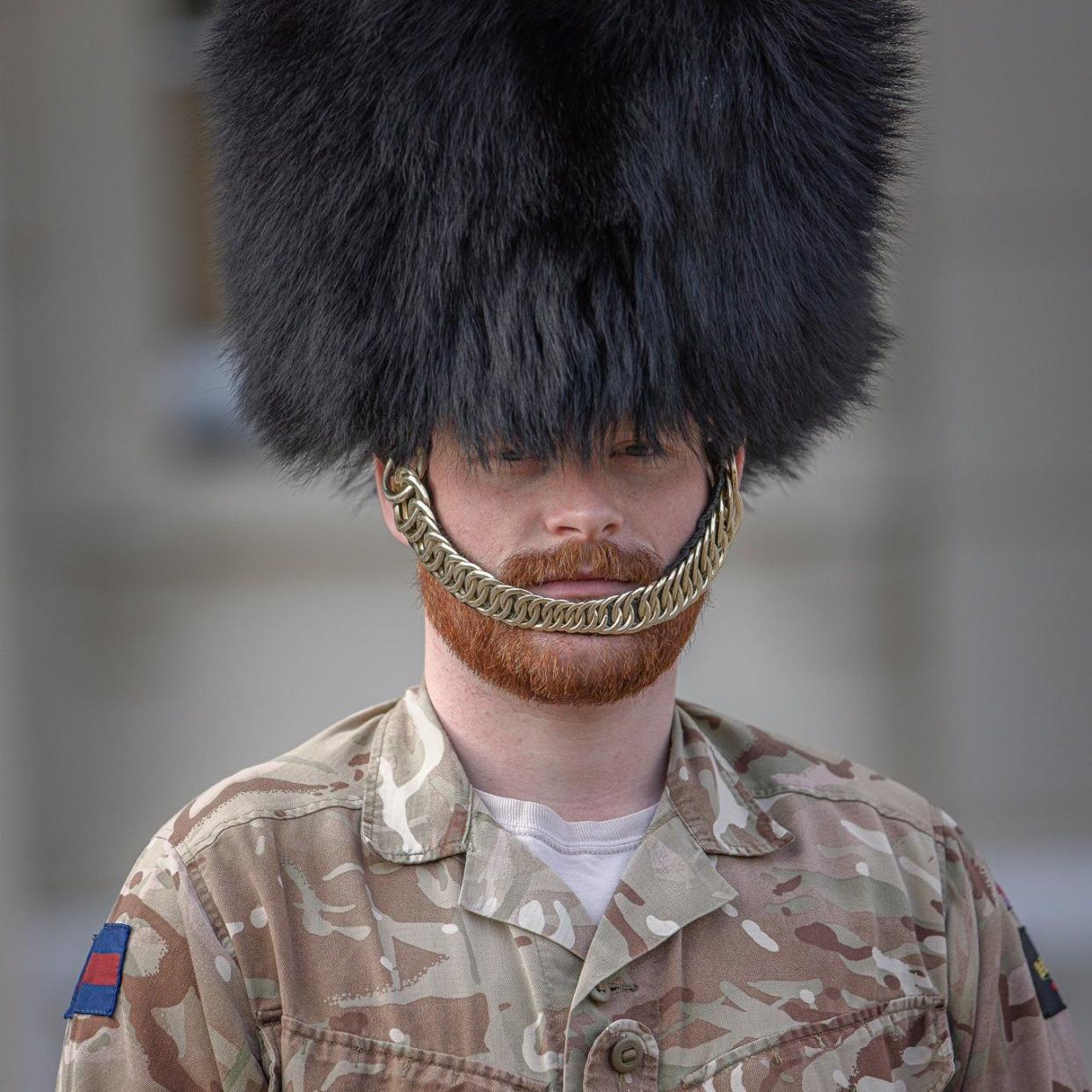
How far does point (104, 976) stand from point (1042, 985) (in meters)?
1.24

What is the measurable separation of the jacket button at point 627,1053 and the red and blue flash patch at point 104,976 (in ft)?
1.87

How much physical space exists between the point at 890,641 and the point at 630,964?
2.96 metres

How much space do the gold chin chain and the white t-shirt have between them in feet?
0.80

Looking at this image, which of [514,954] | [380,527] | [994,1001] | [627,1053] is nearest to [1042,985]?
[994,1001]

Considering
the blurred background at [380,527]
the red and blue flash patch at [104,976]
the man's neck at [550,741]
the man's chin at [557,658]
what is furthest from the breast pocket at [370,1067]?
the blurred background at [380,527]

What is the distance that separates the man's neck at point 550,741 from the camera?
1.81 m

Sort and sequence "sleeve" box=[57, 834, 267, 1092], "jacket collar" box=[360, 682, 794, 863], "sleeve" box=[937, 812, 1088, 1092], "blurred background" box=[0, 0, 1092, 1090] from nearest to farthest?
"sleeve" box=[57, 834, 267, 1092] → "jacket collar" box=[360, 682, 794, 863] → "sleeve" box=[937, 812, 1088, 1092] → "blurred background" box=[0, 0, 1092, 1090]

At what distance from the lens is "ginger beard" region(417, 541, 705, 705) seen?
5.66ft

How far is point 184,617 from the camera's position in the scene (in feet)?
15.2

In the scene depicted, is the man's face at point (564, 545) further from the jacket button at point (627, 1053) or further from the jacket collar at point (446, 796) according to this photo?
the jacket button at point (627, 1053)

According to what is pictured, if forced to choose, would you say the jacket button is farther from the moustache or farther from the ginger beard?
the moustache

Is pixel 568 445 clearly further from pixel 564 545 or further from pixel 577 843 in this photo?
pixel 577 843

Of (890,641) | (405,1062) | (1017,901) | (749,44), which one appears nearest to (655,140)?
(749,44)

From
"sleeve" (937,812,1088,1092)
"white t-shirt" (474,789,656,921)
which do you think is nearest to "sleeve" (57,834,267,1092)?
"white t-shirt" (474,789,656,921)
